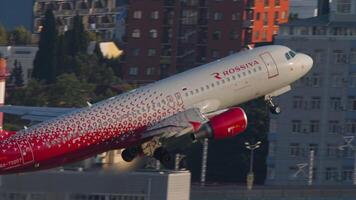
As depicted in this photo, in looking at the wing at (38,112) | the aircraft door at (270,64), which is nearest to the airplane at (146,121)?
the aircraft door at (270,64)

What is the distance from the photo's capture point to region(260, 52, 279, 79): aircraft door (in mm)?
117562

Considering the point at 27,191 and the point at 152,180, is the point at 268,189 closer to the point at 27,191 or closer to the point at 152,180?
the point at 152,180

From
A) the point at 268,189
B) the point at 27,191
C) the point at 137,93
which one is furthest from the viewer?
the point at 268,189

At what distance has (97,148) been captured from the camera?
369 ft

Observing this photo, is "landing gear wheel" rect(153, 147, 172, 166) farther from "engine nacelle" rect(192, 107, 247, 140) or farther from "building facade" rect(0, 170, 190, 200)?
"building facade" rect(0, 170, 190, 200)

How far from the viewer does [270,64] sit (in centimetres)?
11788

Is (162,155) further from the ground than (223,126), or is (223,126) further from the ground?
(223,126)

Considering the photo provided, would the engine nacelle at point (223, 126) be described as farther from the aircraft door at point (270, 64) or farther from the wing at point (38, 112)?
the wing at point (38, 112)

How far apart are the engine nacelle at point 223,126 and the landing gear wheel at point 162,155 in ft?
9.27

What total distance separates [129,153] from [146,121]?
→ 5.45 meters

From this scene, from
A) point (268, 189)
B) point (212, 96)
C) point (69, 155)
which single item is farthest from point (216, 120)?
point (268, 189)

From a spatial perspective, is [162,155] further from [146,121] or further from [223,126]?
[223,126]

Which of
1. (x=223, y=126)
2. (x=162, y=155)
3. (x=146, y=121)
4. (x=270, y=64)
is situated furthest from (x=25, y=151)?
(x=270, y=64)

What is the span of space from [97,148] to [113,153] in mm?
10724
